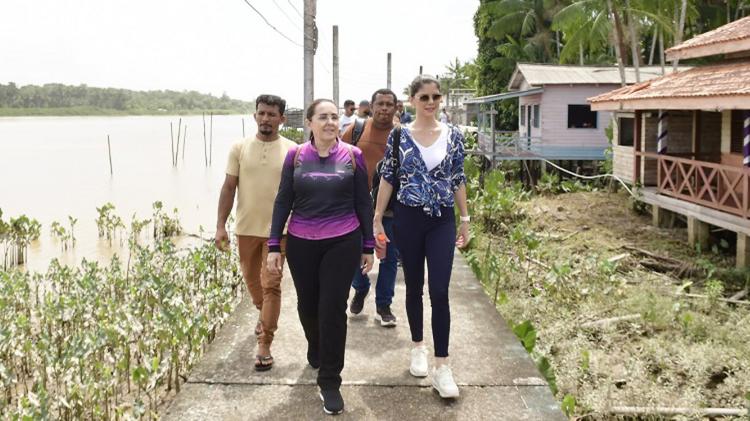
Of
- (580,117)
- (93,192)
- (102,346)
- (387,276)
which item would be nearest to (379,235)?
(387,276)

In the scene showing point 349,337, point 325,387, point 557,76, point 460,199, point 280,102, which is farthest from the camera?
point 557,76

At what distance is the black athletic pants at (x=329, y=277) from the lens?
146 inches

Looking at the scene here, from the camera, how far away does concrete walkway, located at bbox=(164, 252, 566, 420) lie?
377 centimetres

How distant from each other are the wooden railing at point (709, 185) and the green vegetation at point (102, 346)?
7.51 m

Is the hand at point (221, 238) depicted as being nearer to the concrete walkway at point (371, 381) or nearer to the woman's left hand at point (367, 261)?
the concrete walkway at point (371, 381)

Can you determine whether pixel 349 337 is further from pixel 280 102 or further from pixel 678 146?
pixel 678 146

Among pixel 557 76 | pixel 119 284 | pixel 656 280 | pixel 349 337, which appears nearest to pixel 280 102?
pixel 349 337

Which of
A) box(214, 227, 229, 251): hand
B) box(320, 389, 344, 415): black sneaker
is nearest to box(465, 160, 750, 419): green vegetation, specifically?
box(320, 389, 344, 415): black sneaker

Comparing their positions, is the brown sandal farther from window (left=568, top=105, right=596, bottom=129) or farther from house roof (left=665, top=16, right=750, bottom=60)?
window (left=568, top=105, right=596, bottom=129)

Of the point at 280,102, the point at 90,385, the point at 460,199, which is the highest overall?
the point at 280,102

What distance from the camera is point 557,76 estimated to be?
22.5m

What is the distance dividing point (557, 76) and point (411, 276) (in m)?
20.0

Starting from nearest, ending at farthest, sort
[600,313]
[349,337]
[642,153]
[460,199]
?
[460,199], [349,337], [600,313], [642,153]

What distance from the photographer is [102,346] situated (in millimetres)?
5223
